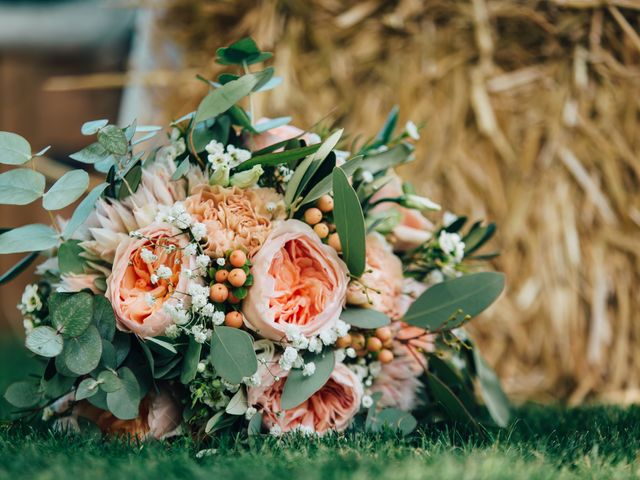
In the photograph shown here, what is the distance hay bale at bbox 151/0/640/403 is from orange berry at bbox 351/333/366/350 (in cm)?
64

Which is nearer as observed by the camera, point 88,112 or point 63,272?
point 63,272

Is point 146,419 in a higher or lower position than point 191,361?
lower

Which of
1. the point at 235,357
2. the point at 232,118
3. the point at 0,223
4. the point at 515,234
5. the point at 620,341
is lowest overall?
the point at 0,223

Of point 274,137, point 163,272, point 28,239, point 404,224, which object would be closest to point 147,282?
point 163,272

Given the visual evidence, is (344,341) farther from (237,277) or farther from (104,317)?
(104,317)

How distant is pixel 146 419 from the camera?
2.63 feet

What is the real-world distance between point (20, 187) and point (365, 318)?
1.41ft

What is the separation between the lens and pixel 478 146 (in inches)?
55.4

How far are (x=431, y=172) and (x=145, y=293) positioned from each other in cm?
79

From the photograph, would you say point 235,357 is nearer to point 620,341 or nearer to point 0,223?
point 620,341

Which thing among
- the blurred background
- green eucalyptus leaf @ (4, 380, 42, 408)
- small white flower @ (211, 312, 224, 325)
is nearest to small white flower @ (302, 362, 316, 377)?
small white flower @ (211, 312, 224, 325)

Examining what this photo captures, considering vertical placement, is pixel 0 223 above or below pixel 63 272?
below

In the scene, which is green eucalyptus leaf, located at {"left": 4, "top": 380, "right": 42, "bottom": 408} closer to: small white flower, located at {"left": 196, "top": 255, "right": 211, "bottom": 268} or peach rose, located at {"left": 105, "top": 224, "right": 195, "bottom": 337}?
peach rose, located at {"left": 105, "top": 224, "right": 195, "bottom": 337}

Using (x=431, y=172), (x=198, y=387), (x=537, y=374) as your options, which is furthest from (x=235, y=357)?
(x=537, y=374)
